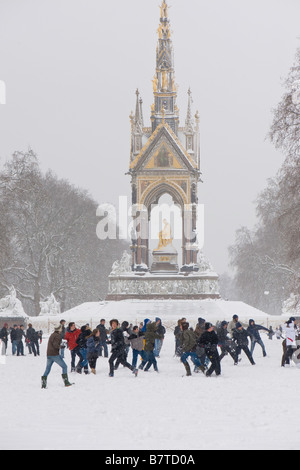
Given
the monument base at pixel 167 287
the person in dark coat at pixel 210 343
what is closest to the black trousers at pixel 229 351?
the person in dark coat at pixel 210 343

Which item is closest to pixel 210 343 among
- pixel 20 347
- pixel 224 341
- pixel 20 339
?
pixel 224 341

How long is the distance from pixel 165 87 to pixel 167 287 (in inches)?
511

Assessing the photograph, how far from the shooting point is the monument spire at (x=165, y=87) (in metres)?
51.8

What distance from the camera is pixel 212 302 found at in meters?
46.4

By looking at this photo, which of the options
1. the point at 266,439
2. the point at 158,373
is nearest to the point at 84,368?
the point at 158,373

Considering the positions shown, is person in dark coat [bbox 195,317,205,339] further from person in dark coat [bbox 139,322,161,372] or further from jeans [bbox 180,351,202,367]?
person in dark coat [bbox 139,322,161,372]

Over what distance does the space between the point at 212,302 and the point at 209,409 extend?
33.2 meters

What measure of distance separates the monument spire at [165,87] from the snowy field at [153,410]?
32279 millimetres

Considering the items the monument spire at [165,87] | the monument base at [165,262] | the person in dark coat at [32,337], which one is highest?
the monument spire at [165,87]

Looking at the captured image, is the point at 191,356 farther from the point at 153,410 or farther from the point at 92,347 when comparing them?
the point at 153,410

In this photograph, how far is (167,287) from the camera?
48500 millimetres

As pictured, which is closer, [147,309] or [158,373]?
[158,373]

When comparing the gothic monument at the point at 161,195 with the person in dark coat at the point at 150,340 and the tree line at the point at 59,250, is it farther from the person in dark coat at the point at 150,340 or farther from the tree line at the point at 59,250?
the person in dark coat at the point at 150,340

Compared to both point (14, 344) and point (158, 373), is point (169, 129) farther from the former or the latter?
point (158, 373)
